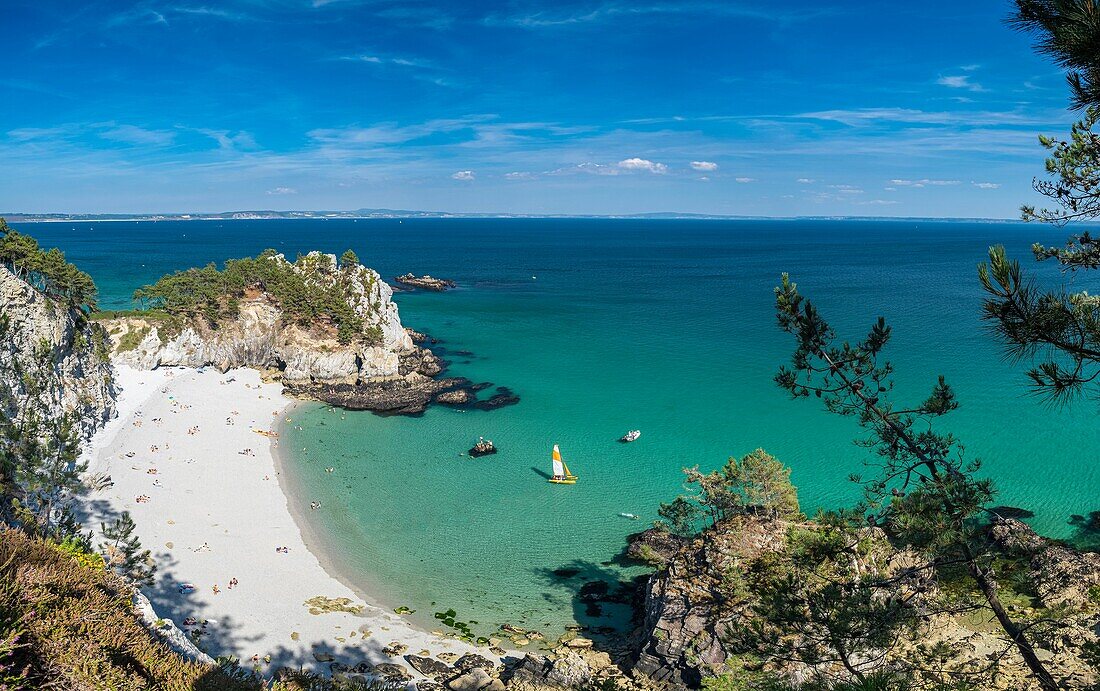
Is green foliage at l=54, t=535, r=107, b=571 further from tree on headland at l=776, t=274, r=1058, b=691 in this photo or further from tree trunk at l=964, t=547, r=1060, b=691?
tree trunk at l=964, t=547, r=1060, b=691

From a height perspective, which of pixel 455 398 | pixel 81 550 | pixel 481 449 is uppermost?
pixel 81 550

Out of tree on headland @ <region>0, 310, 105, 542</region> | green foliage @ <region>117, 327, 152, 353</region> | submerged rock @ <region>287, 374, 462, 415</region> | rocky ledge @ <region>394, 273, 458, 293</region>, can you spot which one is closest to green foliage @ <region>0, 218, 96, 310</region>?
green foliage @ <region>117, 327, 152, 353</region>

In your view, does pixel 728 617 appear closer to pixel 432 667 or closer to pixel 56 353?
pixel 432 667

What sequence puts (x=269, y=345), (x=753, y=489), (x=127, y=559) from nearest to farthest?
(x=127, y=559) < (x=753, y=489) < (x=269, y=345)

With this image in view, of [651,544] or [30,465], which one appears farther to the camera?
[651,544]

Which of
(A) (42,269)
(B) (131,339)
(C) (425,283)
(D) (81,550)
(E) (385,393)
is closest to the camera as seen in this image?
(D) (81,550)

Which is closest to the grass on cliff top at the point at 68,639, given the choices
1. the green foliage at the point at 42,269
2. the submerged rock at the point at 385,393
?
the submerged rock at the point at 385,393

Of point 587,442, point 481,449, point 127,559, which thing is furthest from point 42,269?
point 587,442
